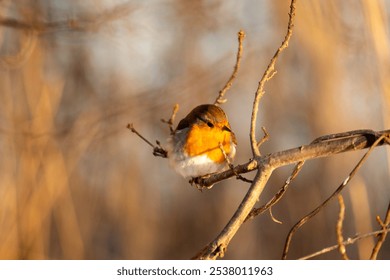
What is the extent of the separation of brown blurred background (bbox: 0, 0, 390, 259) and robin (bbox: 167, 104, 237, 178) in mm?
1034

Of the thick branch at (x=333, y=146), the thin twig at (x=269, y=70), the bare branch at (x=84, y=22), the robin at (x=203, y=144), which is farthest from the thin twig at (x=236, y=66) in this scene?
the bare branch at (x=84, y=22)

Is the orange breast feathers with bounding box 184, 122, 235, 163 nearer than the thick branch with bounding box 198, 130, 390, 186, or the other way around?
the thick branch with bounding box 198, 130, 390, 186

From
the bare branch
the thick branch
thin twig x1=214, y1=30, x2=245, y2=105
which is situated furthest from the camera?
the bare branch

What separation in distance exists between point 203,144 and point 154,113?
140 cm

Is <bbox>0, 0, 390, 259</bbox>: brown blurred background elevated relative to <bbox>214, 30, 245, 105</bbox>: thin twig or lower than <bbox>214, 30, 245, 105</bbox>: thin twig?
elevated

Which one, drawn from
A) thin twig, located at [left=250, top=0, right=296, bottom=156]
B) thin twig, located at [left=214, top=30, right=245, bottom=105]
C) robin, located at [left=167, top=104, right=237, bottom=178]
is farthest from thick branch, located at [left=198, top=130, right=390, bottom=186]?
robin, located at [left=167, top=104, right=237, bottom=178]

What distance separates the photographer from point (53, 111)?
2.74m

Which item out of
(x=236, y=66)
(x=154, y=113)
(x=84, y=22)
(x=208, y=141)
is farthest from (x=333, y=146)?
(x=154, y=113)

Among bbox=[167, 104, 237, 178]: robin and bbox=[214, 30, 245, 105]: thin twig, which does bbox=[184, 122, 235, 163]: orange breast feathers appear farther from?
bbox=[214, 30, 245, 105]: thin twig

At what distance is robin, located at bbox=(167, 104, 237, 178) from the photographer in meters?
1.72

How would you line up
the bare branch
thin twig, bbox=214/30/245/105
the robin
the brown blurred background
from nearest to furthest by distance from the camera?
thin twig, bbox=214/30/245/105, the robin, the bare branch, the brown blurred background
